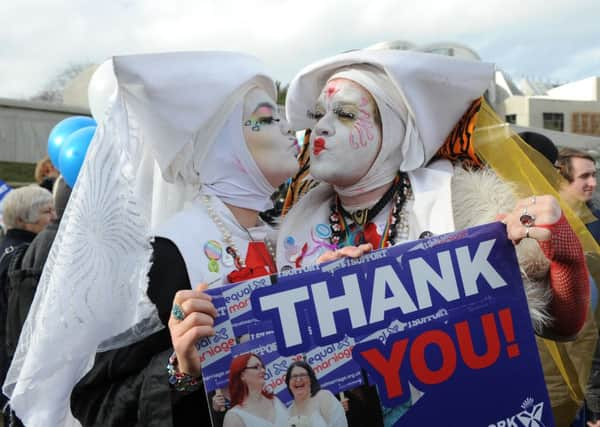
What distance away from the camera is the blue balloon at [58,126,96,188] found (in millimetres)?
3637

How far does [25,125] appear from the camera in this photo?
12.5 metres

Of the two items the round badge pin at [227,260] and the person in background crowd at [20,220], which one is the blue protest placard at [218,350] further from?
the person in background crowd at [20,220]

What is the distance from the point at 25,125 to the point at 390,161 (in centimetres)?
1204

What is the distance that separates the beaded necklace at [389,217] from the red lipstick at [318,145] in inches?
7.9

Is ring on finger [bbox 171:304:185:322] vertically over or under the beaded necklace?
under

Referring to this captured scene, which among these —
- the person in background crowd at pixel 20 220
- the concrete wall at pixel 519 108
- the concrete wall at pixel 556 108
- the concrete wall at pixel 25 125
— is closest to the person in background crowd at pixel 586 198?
the person in background crowd at pixel 20 220

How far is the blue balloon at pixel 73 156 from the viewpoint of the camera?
143 inches

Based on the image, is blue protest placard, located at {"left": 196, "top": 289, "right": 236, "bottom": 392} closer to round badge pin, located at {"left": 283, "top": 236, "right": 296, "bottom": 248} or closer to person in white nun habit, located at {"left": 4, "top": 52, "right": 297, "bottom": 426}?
person in white nun habit, located at {"left": 4, "top": 52, "right": 297, "bottom": 426}

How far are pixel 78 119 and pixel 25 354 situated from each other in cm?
346

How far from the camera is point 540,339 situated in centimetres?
180

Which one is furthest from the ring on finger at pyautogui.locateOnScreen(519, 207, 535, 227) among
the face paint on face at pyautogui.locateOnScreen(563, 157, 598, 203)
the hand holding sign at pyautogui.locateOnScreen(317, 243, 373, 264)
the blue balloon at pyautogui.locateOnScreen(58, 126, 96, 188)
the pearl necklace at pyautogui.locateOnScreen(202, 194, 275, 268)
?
the blue balloon at pyautogui.locateOnScreen(58, 126, 96, 188)

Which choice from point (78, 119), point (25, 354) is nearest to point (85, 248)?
point (25, 354)

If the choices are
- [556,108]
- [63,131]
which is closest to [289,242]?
[63,131]

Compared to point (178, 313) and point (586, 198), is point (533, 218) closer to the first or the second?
point (178, 313)
